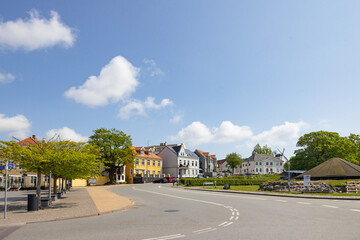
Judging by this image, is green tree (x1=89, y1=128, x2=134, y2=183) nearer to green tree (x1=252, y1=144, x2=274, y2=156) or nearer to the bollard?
the bollard

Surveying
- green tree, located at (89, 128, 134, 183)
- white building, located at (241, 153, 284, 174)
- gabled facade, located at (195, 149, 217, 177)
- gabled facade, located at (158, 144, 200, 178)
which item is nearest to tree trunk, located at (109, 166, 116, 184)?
green tree, located at (89, 128, 134, 183)

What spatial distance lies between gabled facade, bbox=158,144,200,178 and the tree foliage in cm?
3324

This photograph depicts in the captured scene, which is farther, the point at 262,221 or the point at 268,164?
the point at 268,164

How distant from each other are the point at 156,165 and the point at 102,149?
27.0 metres

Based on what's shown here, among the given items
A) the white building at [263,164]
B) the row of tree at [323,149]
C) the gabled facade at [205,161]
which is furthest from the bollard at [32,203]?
the white building at [263,164]

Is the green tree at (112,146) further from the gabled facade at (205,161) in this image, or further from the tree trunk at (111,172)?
the gabled facade at (205,161)

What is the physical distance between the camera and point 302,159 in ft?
246

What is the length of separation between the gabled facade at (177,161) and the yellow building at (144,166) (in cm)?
312

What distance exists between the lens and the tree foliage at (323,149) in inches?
2790

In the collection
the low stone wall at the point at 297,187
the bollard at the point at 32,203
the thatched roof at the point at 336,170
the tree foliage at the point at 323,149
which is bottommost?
the low stone wall at the point at 297,187

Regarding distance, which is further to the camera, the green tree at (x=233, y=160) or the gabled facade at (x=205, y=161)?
the green tree at (x=233, y=160)

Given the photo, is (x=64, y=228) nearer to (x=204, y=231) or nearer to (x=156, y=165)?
(x=204, y=231)

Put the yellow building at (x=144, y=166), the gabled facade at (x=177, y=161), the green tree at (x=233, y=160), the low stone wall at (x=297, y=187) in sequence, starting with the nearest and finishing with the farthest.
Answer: the low stone wall at (x=297, y=187) → the yellow building at (x=144, y=166) → the gabled facade at (x=177, y=161) → the green tree at (x=233, y=160)

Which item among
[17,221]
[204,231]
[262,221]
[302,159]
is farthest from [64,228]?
[302,159]
